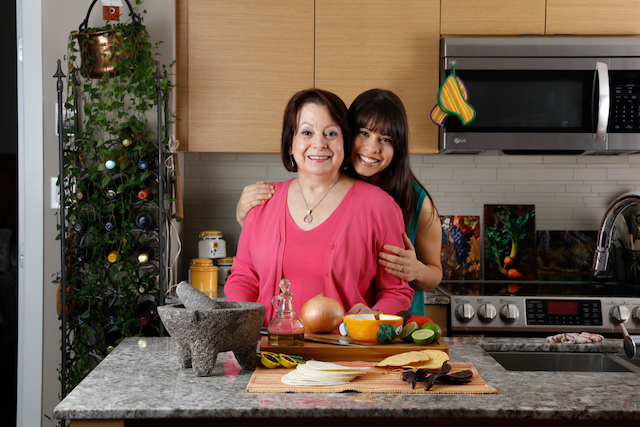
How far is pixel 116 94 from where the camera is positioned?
2.30 m

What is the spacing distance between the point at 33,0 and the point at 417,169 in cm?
210

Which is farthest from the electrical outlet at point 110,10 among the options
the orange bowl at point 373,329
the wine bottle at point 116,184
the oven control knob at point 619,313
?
the oven control knob at point 619,313

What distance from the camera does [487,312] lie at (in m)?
2.44

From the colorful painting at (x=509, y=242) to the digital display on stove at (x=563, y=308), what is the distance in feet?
1.96

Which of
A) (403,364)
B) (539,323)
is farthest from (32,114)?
(539,323)

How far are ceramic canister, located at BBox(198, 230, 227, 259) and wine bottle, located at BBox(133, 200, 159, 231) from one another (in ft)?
1.39

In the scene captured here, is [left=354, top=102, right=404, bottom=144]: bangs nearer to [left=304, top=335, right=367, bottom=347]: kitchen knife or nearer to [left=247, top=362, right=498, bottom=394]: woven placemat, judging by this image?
[left=304, top=335, right=367, bottom=347]: kitchen knife

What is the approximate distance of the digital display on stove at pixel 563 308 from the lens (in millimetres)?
2451

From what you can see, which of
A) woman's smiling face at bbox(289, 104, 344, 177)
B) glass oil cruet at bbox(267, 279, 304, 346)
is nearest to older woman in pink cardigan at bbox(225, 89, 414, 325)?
woman's smiling face at bbox(289, 104, 344, 177)

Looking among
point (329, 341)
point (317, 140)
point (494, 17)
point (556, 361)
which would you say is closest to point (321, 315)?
point (329, 341)

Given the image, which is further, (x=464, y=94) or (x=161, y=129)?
(x=464, y=94)

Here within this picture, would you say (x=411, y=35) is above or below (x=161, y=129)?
above

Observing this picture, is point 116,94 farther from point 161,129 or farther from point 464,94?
point 464,94

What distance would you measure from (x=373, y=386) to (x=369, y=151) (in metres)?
0.86
